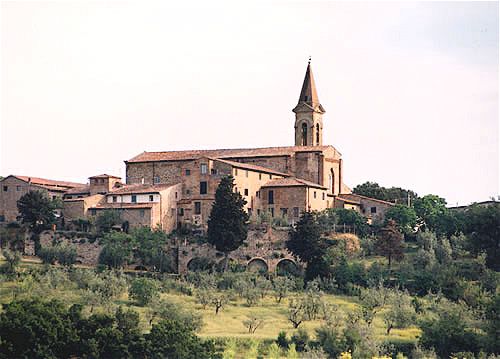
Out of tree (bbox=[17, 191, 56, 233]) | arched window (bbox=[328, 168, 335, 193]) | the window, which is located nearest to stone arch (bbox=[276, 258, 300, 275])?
the window

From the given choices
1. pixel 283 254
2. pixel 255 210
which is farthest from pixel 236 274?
pixel 255 210

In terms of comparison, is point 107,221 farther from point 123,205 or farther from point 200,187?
point 200,187

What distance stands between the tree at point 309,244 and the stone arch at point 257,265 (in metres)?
2.31

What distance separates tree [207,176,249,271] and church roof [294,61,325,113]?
768 inches

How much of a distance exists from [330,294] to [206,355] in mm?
16991

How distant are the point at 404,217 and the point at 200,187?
15.4 meters

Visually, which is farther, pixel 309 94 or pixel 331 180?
pixel 309 94

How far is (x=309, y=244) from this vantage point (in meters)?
74.9

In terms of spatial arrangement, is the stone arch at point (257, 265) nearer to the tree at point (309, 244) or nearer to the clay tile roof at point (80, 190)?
the tree at point (309, 244)

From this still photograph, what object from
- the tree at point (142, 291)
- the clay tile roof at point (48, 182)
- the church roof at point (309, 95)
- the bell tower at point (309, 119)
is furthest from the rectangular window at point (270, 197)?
the clay tile roof at point (48, 182)

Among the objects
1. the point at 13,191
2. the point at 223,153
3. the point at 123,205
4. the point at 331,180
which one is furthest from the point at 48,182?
the point at 331,180

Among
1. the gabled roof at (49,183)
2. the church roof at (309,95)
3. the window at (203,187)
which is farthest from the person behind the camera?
the church roof at (309,95)

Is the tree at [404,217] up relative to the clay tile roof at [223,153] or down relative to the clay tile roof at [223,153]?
down

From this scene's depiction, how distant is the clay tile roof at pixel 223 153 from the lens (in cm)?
8700
